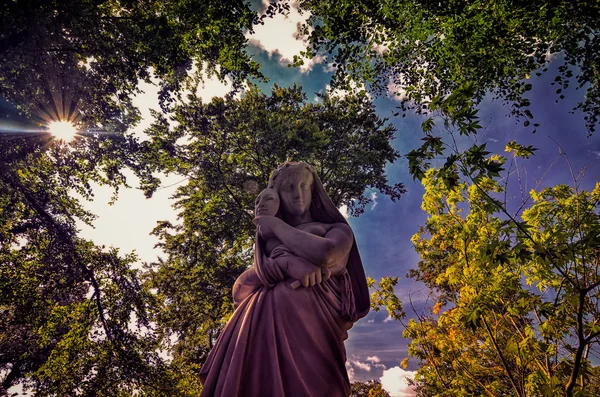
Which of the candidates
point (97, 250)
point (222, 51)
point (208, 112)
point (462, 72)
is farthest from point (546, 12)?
point (97, 250)

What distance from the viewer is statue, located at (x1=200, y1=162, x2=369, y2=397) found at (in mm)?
2070

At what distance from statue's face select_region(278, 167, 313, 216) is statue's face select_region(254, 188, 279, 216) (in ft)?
0.58

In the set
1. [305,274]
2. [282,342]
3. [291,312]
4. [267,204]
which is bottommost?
[282,342]

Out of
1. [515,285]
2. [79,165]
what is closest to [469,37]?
[515,285]

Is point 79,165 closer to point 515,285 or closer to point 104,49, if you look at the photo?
point 104,49

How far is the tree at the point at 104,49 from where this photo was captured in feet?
21.8

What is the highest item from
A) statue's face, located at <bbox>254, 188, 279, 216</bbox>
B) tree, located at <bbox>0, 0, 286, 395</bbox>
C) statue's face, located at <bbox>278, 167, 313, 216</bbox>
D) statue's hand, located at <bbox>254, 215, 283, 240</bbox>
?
tree, located at <bbox>0, 0, 286, 395</bbox>

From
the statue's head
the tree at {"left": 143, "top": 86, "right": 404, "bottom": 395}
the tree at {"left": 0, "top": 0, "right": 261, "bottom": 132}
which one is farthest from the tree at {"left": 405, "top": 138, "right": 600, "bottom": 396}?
the tree at {"left": 0, "top": 0, "right": 261, "bottom": 132}

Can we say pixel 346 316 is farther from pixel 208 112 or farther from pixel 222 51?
pixel 208 112

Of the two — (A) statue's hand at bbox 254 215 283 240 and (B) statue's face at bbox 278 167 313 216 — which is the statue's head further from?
(A) statue's hand at bbox 254 215 283 240

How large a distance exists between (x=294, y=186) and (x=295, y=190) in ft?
0.15

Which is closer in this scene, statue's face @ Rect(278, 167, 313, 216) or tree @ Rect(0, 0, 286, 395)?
statue's face @ Rect(278, 167, 313, 216)

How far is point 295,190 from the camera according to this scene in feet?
10.6

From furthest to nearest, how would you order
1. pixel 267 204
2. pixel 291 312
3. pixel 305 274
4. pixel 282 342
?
1. pixel 267 204
2. pixel 305 274
3. pixel 291 312
4. pixel 282 342
